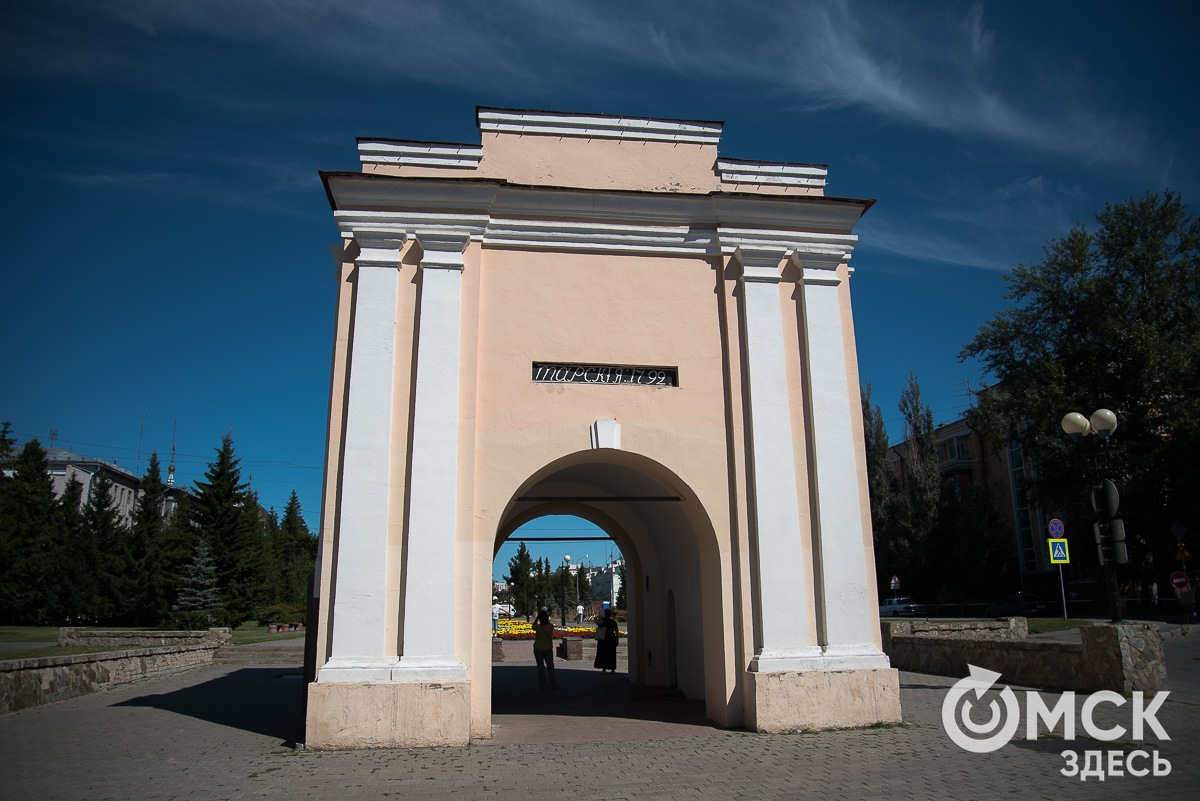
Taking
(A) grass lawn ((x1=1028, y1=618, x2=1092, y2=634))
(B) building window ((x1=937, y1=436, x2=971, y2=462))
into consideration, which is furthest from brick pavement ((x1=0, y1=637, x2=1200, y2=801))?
(B) building window ((x1=937, y1=436, x2=971, y2=462))

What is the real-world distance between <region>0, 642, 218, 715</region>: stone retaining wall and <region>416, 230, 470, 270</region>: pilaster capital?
922 cm

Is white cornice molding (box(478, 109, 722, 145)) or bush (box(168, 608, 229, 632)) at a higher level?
white cornice molding (box(478, 109, 722, 145))

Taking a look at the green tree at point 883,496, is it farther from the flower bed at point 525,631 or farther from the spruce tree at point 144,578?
the spruce tree at point 144,578

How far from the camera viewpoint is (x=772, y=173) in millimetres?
11469

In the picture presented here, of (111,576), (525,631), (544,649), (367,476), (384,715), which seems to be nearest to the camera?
(384,715)

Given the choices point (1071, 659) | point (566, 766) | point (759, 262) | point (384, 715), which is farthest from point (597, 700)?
point (759, 262)

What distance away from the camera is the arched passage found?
34.3 ft

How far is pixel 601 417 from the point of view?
1033 centimetres

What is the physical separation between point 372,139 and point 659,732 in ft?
28.4

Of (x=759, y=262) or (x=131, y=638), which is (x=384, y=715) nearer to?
(x=759, y=262)

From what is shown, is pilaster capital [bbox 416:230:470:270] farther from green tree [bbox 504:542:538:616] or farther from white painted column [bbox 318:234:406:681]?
green tree [bbox 504:542:538:616]

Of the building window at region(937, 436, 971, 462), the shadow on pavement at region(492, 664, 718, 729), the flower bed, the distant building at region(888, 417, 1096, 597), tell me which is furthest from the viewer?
the building window at region(937, 436, 971, 462)

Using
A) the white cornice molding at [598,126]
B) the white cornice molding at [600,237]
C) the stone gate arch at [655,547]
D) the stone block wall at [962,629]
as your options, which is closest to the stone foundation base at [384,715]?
the stone gate arch at [655,547]

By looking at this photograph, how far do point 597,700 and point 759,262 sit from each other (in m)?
7.80
